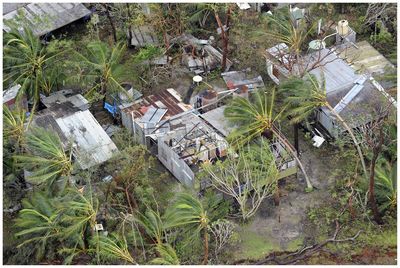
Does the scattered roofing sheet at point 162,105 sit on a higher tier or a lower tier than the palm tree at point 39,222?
higher

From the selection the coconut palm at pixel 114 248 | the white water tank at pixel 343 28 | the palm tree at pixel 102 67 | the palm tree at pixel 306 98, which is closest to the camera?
the coconut palm at pixel 114 248

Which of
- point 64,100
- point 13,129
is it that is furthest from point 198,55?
point 13,129

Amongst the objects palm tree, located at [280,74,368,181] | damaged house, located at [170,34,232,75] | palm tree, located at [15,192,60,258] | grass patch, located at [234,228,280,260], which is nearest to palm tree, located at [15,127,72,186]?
palm tree, located at [15,192,60,258]

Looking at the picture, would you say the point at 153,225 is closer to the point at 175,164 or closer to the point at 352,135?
the point at 175,164

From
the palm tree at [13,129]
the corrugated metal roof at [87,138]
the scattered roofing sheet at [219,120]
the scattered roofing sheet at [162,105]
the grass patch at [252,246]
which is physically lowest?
the grass patch at [252,246]

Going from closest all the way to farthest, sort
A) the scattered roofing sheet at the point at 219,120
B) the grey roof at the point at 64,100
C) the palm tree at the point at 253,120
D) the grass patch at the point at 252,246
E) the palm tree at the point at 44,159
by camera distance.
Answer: the grass patch at the point at 252,246, the palm tree at the point at 44,159, the palm tree at the point at 253,120, the scattered roofing sheet at the point at 219,120, the grey roof at the point at 64,100

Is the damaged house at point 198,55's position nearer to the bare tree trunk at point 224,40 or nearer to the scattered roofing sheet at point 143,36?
the bare tree trunk at point 224,40

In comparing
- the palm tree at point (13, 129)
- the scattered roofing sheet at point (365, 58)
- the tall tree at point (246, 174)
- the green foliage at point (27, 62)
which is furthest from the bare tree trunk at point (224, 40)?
the palm tree at point (13, 129)
